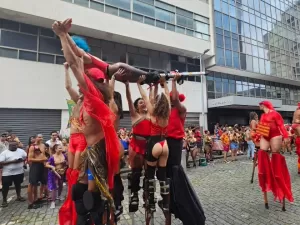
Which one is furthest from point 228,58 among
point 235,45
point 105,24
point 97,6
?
point 97,6

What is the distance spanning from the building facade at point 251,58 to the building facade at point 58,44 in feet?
10.5

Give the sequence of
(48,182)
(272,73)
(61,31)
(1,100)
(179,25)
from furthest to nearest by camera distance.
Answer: (272,73)
(179,25)
(1,100)
(48,182)
(61,31)

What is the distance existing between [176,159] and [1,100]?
407 inches

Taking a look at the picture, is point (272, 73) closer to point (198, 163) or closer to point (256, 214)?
point (198, 163)

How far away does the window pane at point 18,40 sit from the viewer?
1127cm

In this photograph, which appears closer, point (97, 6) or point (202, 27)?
point (97, 6)

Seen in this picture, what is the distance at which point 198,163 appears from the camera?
35.8 ft

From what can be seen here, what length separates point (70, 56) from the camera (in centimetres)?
204

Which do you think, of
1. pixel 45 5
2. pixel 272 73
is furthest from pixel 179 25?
pixel 272 73

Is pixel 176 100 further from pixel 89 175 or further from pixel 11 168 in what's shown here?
pixel 11 168

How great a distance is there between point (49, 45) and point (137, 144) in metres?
11.4

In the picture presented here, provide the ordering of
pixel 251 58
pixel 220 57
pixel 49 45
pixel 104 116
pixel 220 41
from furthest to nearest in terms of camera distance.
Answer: pixel 251 58
pixel 220 41
pixel 220 57
pixel 49 45
pixel 104 116

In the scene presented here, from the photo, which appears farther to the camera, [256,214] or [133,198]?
[256,214]

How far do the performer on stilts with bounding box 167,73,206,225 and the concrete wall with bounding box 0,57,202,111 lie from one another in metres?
9.32
